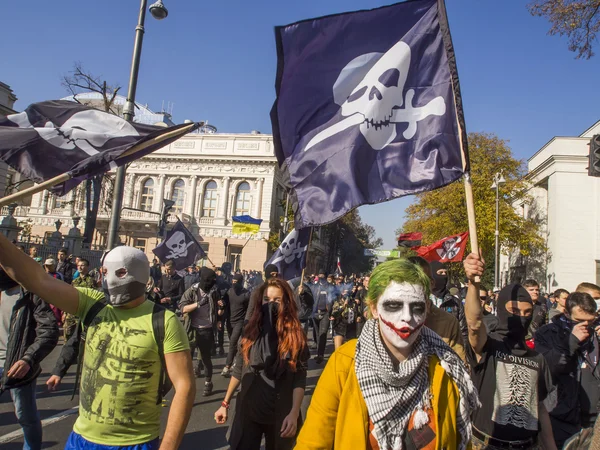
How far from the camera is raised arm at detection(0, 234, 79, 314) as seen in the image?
2.45 meters

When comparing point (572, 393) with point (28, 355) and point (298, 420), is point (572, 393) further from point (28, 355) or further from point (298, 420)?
point (28, 355)

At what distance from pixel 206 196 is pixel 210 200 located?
603mm

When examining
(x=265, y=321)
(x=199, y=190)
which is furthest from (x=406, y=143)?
(x=199, y=190)

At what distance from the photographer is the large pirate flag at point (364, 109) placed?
4.04m

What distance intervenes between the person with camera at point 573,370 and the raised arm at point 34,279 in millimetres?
3482

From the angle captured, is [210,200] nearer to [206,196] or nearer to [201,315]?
[206,196]

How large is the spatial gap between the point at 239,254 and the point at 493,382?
146 ft

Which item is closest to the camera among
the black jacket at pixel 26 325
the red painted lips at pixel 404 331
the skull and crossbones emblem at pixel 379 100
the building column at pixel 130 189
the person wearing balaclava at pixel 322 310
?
the red painted lips at pixel 404 331

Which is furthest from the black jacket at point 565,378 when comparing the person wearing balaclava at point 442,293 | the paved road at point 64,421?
the paved road at point 64,421

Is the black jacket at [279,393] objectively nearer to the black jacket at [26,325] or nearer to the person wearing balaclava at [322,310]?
the black jacket at [26,325]

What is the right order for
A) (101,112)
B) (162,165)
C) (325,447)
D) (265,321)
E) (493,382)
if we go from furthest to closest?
(162,165) < (101,112) < (265,321) < (493,382) < (325,447)

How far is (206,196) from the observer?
4953 cm

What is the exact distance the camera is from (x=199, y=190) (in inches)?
1946

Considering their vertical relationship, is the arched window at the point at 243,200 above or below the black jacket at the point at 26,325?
above
